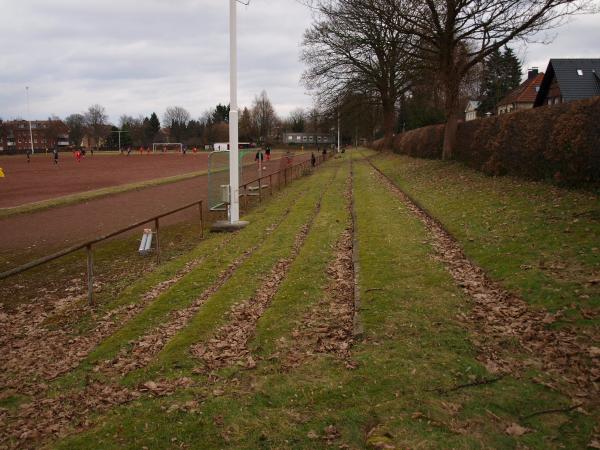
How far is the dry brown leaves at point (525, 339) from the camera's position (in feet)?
13.9

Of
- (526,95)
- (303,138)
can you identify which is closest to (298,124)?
Result: (303,138)

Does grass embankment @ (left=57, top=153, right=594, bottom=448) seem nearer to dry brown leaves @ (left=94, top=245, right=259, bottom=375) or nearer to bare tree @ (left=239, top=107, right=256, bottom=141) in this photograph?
dry brown leaves @ (left=94, top=245, right=259, bottom=375)

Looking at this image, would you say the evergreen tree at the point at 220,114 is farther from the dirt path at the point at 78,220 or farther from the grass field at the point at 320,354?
the grass field at the point at 320,354

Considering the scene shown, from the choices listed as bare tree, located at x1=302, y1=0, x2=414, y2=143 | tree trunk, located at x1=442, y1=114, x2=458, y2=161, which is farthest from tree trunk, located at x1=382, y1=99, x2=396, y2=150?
tree trunk, located at x1=442, y1=114, x2=458, y2=161

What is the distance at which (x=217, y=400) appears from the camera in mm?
4316

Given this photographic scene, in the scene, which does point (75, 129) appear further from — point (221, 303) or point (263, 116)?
point (221, 303)

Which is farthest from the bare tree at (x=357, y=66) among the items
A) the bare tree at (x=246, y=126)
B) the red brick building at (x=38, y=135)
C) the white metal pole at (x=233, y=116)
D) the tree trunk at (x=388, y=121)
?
the red brick building at (x=38, y=135)

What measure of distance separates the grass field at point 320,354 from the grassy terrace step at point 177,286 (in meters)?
0.03

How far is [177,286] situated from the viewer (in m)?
8.20

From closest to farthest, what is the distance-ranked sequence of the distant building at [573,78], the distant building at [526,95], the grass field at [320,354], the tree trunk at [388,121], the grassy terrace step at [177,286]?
the grass field at [320,354]
the grassy terrace step at [177,286]
the distant building at [573,78]
the tree trunk at [388,121]
the distant building at [526,95]

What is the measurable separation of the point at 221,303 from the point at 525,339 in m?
3.95

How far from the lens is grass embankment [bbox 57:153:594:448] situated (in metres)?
3.61

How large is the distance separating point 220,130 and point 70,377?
407 ft

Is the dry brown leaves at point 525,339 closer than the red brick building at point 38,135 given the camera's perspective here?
Yes
